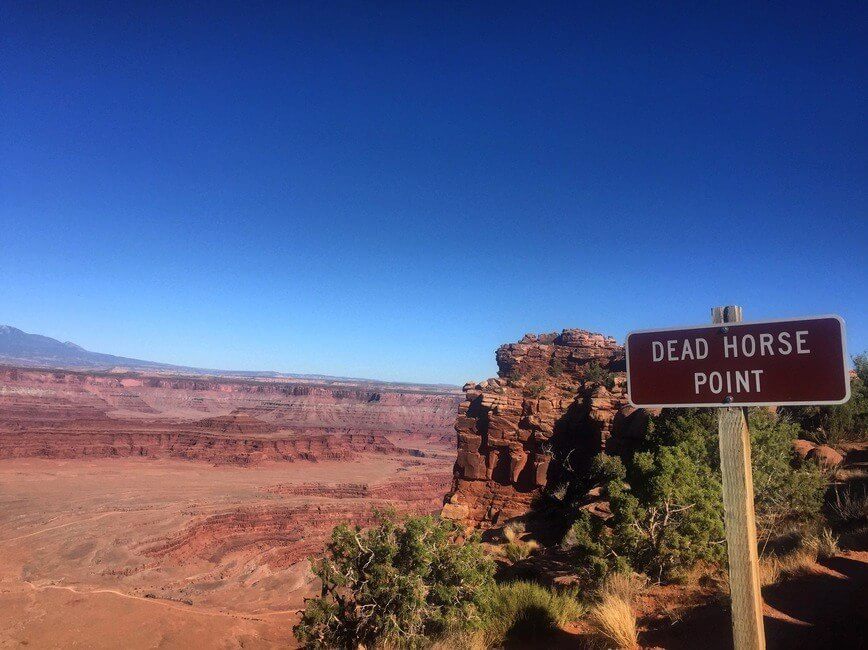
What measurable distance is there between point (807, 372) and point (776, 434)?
992 centimetres

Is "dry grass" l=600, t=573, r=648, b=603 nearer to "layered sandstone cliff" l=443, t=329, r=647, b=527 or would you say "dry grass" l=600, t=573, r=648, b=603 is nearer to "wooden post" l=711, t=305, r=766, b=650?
"wooden post" l=711, t=305, r=766, b=650

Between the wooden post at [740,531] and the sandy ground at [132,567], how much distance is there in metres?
15.3

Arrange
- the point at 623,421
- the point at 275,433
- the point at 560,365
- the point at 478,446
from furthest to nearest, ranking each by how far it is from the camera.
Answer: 1. the point at 275,433
2. the point at 560,365
3. the point at 478,446
4. the point at 623,421

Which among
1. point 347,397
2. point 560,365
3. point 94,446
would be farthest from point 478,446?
point 347,397

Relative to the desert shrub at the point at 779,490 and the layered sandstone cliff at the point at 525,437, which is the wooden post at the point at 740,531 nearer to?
the desert shrub at the point at 779,490

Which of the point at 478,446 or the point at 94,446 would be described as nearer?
the point at 478,446

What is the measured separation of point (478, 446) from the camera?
20.0 metres

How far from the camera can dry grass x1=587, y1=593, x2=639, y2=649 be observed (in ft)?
14.3

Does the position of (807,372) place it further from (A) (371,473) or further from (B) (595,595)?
(A) (371,473)

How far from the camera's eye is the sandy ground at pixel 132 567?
1544 cm

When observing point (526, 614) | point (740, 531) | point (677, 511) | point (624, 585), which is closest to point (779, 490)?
point (677, 511)

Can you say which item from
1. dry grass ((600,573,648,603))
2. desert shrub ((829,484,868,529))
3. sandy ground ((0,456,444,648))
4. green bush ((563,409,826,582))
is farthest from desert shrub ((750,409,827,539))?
sandy ground ((0,456,444,648))

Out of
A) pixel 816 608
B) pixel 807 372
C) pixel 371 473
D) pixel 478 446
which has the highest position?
pixel 807 372

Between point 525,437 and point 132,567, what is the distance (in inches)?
817
